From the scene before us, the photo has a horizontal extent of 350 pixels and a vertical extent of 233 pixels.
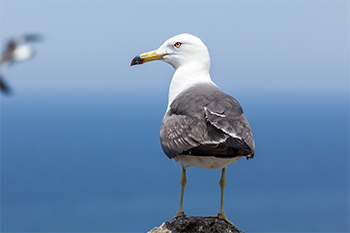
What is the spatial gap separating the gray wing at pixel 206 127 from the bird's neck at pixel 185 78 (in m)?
0.62

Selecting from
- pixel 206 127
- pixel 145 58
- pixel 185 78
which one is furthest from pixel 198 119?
pixel 145 58

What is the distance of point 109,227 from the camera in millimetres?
167500

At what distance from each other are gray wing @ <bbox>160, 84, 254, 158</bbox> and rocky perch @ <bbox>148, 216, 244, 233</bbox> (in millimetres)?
1346

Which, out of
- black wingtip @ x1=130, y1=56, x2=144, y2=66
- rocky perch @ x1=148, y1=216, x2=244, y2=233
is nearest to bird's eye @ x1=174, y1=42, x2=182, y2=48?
black wingtip @ x1=130, y1=56, x2=144, y2=66

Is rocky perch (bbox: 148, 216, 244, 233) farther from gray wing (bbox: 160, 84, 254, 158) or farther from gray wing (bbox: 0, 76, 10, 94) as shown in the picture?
gray wing (bbox: 0, 76, 10, 94)

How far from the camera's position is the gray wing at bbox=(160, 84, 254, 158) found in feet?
15.5

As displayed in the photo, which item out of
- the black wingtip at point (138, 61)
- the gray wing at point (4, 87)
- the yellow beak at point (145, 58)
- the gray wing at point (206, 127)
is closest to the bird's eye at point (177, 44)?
the yellow beak at point (145, 58)

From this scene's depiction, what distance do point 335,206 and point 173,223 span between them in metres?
199

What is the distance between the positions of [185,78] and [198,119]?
1.78 metres

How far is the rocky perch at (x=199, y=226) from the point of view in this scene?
588 cm

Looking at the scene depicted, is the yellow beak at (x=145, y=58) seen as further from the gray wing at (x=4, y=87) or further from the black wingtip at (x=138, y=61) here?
the gray wing at (x=4, y=87)

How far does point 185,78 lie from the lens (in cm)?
690

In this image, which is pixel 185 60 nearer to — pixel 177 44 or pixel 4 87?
pixel 177 44

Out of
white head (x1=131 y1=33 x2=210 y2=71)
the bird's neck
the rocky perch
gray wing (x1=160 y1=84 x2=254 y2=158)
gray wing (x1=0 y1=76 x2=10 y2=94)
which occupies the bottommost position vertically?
gray wing (x1=0 y1=76 x2=10 y2=94)
